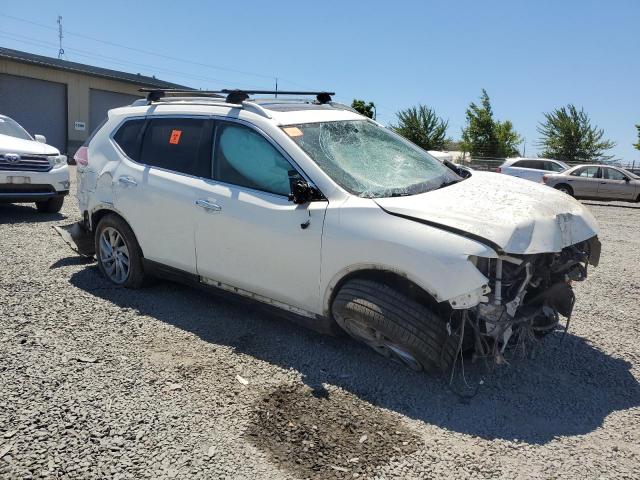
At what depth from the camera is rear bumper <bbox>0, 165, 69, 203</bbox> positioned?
8.48 metres

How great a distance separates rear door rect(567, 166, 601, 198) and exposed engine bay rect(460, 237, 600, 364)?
57.8ft

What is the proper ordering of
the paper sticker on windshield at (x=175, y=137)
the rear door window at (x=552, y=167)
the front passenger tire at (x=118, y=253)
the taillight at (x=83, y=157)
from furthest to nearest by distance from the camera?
1. the rear door window at (x=552, y=167)
2. the taillight at (x=83, y=157)
3. the front passenger tire at (x=118, y=253)
4. the paper sticker on windshield at (x=175, y=137)

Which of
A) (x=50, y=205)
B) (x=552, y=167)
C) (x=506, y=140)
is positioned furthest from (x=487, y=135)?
(x=50, y=205)

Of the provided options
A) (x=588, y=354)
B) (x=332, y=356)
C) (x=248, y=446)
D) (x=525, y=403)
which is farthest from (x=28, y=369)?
(x=588, y=354)

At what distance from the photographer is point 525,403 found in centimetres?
343

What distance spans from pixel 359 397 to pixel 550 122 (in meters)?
46.9

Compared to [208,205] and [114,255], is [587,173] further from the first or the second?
[208,205]

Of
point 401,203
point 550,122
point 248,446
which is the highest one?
point 550,122

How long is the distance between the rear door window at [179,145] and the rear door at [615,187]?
1908cm

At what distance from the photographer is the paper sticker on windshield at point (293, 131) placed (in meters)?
4.07

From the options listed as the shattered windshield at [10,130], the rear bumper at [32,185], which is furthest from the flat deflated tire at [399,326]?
the shattered windshield at [10,130]

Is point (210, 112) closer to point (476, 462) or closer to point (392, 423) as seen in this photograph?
point (392, 423)

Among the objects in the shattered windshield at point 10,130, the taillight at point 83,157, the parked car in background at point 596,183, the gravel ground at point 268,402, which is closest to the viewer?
the gravel ground at point 268,402

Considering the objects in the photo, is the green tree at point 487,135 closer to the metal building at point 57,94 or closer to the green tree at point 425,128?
the green tree at point 425,128
